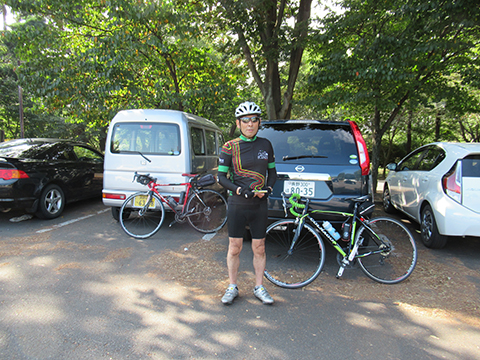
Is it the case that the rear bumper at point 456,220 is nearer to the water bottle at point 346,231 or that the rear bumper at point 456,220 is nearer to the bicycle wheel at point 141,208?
the water bottle at point 346,231

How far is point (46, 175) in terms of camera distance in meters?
5.95

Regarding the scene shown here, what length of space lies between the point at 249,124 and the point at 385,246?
2.08 metres

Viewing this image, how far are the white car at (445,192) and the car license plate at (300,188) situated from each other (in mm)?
1995

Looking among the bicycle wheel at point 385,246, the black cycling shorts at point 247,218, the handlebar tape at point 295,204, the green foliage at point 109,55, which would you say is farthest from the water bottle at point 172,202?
the green foliage at point 109,55

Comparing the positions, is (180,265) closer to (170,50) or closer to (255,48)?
(170,50)

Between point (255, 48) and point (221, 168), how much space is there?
836cm

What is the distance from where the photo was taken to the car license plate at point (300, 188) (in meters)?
3.86

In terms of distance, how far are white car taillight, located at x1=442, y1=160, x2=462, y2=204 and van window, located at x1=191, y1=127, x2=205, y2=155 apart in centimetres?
408

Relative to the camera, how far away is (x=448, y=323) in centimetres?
280

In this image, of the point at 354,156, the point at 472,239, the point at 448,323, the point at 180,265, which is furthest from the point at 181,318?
the point at 472,239

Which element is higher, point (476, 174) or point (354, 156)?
point (354, 156)

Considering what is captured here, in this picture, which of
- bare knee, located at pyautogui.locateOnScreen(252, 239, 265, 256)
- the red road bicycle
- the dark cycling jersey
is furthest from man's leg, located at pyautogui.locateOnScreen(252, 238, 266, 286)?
the red road bicycle

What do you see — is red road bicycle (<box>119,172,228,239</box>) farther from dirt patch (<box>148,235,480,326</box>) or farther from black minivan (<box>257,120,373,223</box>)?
black minivan (<box>257,120,373,223</box>)

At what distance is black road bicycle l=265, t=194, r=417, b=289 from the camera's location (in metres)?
3.45
